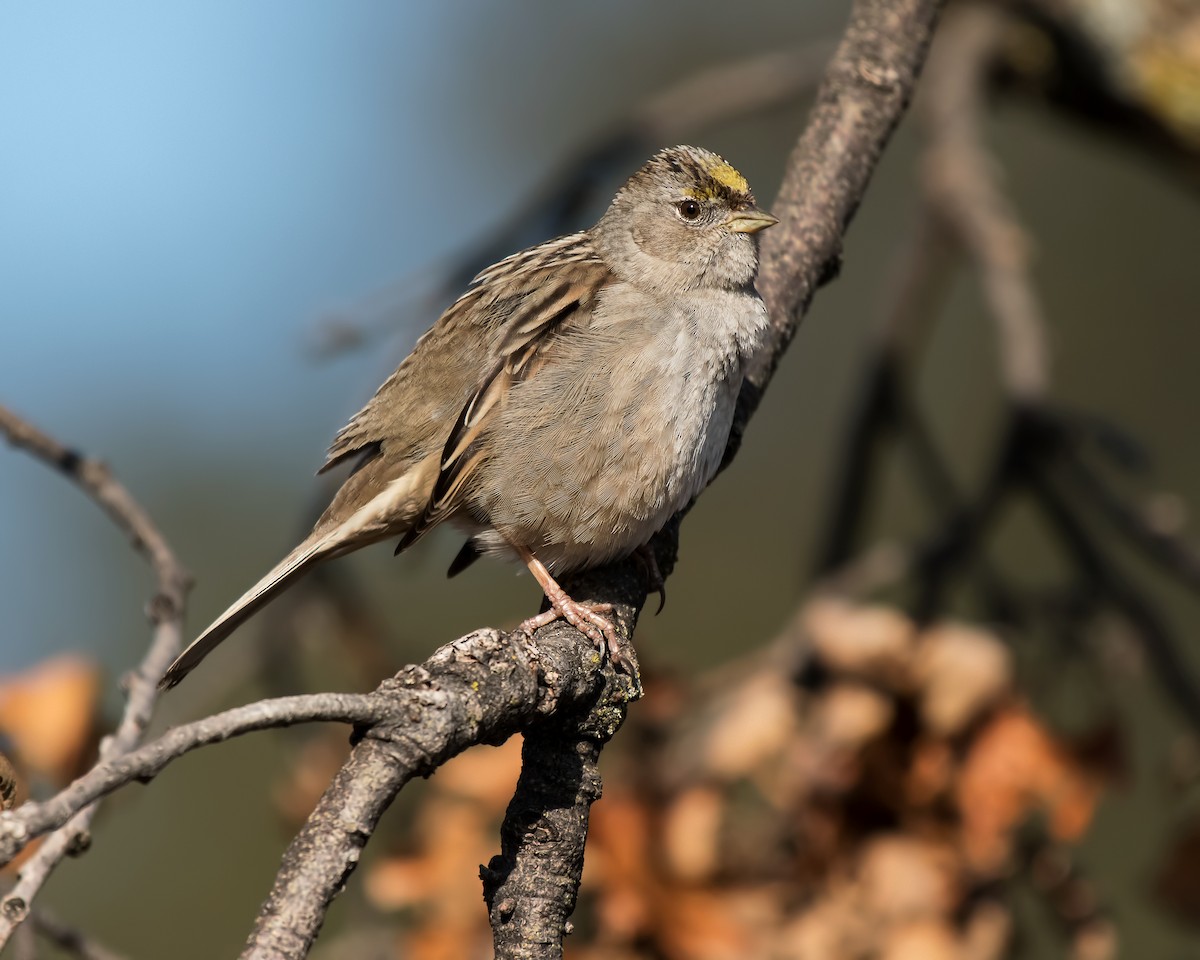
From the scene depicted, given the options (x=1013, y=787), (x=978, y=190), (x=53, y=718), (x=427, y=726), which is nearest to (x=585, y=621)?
(x=427, y=726)

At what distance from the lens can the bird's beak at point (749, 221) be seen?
3680mm

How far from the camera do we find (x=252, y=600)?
11.0 ft

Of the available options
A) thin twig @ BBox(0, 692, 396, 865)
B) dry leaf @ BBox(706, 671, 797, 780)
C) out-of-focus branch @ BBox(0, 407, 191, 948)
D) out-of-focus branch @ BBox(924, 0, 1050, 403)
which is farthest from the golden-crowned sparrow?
thin twig @ BBox(0, 692, 396, 865)

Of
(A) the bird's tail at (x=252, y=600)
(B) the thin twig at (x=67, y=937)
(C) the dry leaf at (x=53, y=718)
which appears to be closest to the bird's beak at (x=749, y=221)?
(A) the bird's tail at (x=252, y=600)

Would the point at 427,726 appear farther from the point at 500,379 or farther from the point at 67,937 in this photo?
→ the point at 500,379

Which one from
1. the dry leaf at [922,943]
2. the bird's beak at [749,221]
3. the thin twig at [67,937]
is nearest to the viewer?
the thin twig at [67,937]

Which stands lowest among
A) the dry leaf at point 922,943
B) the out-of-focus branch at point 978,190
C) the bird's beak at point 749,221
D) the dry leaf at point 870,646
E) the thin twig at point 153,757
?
the thin twig at point 153,757

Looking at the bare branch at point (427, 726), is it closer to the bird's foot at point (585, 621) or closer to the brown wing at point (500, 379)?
the bird's foot at point (585, 621)

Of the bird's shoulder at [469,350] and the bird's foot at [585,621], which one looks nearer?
the bird's foot at [585,621]

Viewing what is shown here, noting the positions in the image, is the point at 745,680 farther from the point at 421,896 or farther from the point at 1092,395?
the point at 1092,395

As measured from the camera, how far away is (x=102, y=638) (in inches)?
381

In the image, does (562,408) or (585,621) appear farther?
(562,408)

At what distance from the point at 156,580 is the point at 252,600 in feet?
1.72

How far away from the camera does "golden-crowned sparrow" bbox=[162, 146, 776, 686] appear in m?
3.37
